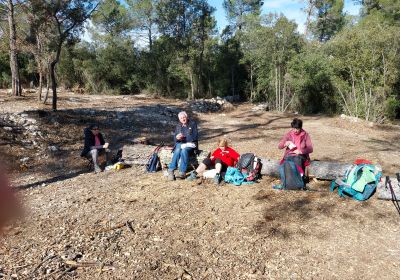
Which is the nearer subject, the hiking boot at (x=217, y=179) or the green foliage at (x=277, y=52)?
the hiking boot at (x=217, y=179)

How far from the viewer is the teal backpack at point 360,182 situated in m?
4.99

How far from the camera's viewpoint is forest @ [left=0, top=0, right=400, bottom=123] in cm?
1298

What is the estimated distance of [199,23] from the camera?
2325 cm

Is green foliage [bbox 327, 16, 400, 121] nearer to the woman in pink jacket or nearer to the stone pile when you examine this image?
the woman in pink jacket

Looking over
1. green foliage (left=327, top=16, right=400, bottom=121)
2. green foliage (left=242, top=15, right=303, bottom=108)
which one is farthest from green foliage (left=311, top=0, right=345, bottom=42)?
green foliage (left=327, top=16, right=400, bottom=121)

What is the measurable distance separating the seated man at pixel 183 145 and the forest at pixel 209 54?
691 cm

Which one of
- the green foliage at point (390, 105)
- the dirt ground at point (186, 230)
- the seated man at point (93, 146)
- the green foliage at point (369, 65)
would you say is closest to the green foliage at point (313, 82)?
the green foliage at point (369, 65)

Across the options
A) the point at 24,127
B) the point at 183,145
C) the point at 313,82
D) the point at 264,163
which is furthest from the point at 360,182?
the point at 313,82

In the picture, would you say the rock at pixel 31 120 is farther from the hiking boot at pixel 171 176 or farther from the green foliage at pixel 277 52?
the green foliage at pixel 277 52

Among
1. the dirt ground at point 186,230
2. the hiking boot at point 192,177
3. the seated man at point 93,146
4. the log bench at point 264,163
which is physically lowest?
the dirt ground at point 186,230

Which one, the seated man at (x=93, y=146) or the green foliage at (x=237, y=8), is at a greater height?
the green foliage at (x=237, y=8)

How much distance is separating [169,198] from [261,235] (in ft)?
5.66

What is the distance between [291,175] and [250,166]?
0.80 m

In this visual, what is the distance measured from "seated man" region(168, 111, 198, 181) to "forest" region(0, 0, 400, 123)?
22.7 feet
